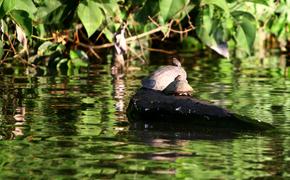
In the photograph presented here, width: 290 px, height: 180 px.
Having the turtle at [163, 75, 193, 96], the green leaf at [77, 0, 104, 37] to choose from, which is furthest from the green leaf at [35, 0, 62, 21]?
the turtle at [163, 75, 193, 96]

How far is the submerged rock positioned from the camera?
23.2 feet

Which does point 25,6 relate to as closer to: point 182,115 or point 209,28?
point 182,115

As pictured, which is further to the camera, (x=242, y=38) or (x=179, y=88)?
(x=242, y=38)

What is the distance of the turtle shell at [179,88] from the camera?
798 centimetres

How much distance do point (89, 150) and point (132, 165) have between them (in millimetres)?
587

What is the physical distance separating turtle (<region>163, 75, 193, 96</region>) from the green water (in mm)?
448

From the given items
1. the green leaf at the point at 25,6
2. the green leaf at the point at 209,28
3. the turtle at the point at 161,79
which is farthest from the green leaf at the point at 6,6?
the green leaf at the point at 209,28

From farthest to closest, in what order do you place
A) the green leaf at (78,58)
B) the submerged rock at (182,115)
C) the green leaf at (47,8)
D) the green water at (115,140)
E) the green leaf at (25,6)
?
the green leaf at (78,58) → the green leaf at (47,8) → the green leaf at (25,6) → the submerged rock at (182,115) → the green water at (115,140)

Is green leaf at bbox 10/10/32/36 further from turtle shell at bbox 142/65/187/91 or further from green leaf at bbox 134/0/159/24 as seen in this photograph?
turtle shell at bbox 142/65/187/91

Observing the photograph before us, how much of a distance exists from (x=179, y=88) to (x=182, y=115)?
811mm

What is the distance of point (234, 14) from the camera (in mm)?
8617

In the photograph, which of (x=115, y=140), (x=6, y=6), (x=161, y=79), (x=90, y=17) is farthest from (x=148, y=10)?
(x=115, y=140)

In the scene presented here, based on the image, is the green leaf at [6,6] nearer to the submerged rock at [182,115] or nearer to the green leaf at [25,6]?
the green leaf at [25,6]

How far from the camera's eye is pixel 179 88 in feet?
26.3
